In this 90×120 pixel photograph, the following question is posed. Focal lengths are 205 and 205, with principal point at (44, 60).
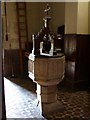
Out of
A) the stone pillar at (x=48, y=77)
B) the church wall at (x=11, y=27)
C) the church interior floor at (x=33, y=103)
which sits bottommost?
the church interior floor at (x=33, y=103)

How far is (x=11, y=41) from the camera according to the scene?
5.92m

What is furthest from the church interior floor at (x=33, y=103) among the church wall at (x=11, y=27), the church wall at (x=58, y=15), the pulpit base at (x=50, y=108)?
the church wall at (x=58, y=15)

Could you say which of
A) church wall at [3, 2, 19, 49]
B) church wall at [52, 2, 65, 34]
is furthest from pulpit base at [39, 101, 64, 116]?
church wall at [3, 2, 19, 49]

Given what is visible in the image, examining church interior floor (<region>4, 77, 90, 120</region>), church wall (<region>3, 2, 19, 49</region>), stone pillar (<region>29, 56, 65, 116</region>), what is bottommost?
church interior floor (<region>4, 77, 90, 120</region>)

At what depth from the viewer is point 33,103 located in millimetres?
3660

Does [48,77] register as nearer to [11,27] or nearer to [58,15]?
[58,15]

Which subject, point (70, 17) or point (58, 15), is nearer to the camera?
point (70, 17)

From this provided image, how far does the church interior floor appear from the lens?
310cm

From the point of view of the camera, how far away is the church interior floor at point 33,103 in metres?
3.10

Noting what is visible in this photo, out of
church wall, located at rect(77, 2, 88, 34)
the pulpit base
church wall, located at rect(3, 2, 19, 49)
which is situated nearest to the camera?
the pulpit base

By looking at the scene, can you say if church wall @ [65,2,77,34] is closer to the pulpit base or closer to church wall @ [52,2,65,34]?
church wall @ [52,2,65,34]

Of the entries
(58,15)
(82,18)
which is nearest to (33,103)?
(82,18)

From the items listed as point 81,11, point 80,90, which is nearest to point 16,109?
point 80,90

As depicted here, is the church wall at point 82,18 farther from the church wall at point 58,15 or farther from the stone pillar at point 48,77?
the stone pillar at point 48,77
